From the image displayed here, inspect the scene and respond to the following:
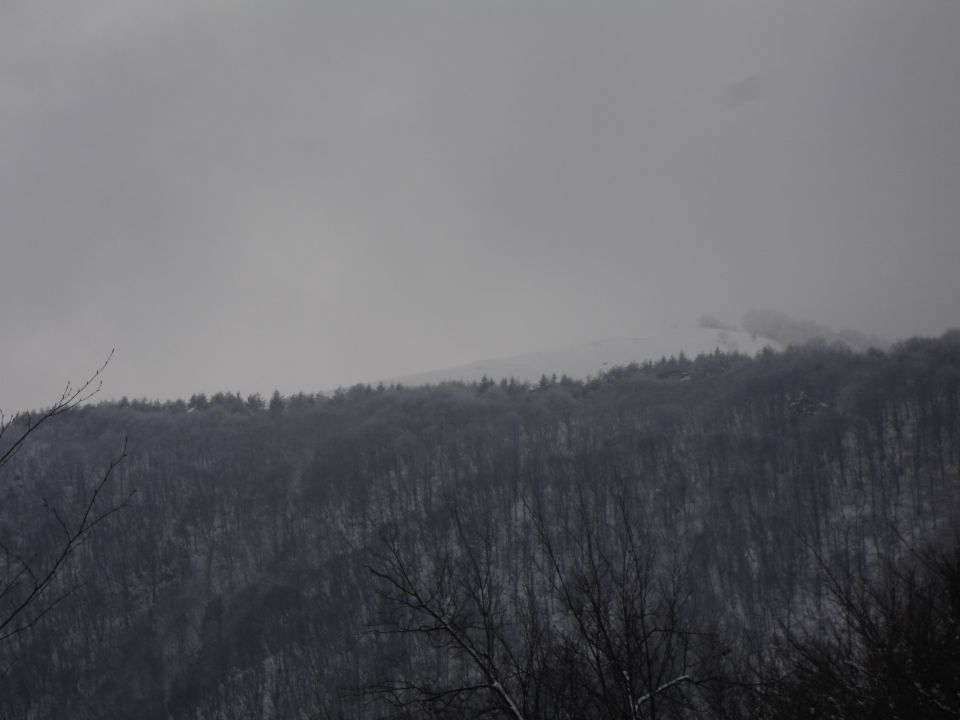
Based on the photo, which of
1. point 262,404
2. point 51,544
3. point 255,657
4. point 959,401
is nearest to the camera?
point 255,657

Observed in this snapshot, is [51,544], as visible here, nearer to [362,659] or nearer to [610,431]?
[362,659]

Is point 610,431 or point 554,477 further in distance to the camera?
point 610,431

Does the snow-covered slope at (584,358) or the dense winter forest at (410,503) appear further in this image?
the snow-covered slope at (584,358)

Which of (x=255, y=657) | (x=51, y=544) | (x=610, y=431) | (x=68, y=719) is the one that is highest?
(x=610, y=431)

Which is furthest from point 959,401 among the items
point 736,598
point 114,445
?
point 114,445

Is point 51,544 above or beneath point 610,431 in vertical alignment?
beneath

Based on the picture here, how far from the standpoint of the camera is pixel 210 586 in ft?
256

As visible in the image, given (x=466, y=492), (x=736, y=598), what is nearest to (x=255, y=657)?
(x=466, y=492)

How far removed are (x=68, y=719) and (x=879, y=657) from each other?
78419 millimetres

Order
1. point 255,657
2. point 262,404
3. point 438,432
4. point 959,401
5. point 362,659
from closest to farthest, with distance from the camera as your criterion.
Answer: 1. point 362,659
2. point 255,657
3. point 959,401
4. point 438,432
5. point 262,404

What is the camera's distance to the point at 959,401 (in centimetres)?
7606

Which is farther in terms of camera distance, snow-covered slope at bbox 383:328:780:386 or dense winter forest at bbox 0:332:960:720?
snow-covered slope at bbox 383:328:780:386

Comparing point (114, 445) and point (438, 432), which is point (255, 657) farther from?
point (114, 445)

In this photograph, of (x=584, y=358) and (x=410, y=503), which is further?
(x=584, y=358)
